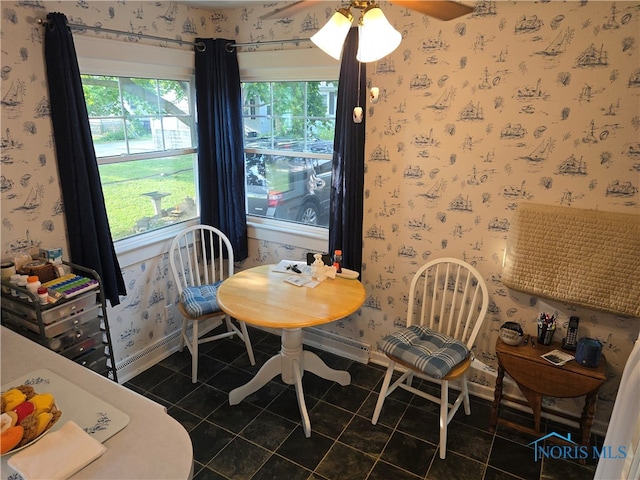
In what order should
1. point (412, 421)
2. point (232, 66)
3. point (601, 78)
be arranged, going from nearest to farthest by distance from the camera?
point (601, 78)
point (412, 421)
point (232, 66)

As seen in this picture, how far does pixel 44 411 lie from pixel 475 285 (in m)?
2.25

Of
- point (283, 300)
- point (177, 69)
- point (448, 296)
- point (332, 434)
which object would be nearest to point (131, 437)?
point (283, 300)

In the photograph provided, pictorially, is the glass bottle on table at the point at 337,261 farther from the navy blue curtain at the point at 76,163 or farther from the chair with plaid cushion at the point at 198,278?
the navy blue curtain at the point at 76,163

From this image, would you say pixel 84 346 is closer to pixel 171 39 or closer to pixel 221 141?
pixel 221 141

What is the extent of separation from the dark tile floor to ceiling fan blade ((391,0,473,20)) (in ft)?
6.65

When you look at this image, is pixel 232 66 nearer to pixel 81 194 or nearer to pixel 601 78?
pixel 81 194

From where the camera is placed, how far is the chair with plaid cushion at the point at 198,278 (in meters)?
2.85

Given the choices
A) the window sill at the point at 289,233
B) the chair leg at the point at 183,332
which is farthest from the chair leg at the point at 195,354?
the window sill at the point at 289,233

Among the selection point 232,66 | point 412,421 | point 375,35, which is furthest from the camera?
point 232,66

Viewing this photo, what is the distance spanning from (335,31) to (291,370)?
1.94 metres

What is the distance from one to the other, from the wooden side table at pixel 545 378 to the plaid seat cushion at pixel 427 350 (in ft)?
0.77

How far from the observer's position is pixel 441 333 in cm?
259

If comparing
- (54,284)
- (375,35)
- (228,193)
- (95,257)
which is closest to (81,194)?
(95,257)

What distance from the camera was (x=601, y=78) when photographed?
6.94 ft
